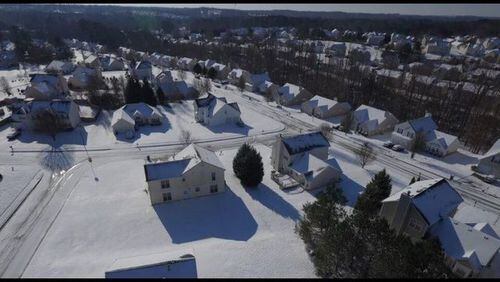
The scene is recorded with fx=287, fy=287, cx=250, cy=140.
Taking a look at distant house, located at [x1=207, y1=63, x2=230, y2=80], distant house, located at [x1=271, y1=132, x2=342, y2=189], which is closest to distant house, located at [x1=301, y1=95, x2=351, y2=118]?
distant house, located at [x1=271, y1=132, x2=342, y2=189]

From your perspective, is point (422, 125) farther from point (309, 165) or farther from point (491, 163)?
point (309, 165)

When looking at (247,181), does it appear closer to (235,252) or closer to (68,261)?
(235,252)

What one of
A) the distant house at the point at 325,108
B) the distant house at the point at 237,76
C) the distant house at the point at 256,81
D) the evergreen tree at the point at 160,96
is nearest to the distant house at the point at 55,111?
the evergreen tree at the point at 160,96

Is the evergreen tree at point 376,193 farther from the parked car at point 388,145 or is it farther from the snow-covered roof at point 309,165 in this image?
the parked car at point 388,145

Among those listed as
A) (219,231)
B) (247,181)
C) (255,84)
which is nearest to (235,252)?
(219,231)

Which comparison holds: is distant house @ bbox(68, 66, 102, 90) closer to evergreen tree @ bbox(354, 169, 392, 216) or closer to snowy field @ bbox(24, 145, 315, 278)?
snowy field @ bbox(24, 145, 315, 278)

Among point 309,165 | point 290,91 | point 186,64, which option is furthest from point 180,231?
point 186,64
